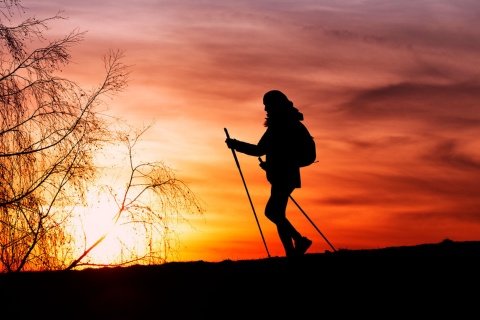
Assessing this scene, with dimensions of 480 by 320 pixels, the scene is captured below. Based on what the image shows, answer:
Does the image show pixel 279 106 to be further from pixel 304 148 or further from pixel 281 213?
pixel 281 213

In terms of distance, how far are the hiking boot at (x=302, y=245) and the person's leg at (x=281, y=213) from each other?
0.08 metres

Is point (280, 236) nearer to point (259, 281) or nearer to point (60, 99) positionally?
point (259, 281)

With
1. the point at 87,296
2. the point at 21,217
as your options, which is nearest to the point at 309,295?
the point at 87,296

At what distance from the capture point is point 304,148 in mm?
10367

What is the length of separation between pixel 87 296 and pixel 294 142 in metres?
3.79

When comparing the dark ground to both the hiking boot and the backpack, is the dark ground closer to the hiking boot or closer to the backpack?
the hiking boot

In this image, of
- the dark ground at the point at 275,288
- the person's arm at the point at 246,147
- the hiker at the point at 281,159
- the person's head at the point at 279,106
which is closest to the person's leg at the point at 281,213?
the hiker at the point at 281,159

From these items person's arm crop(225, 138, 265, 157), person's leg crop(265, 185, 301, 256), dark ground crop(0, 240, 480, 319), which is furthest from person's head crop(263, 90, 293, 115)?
dark ground crop(0, 240, 480, 319)

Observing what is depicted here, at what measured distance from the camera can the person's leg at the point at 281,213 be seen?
34.1ft

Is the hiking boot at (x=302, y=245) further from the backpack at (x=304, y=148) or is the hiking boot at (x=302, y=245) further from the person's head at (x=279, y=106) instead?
the person's head at (x=279, y=106)

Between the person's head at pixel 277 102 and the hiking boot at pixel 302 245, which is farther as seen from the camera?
the hiking boot at pixel 302 245

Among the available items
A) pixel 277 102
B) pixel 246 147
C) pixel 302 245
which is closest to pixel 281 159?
pixel 246 147

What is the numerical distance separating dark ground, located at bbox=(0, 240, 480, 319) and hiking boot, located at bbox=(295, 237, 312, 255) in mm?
164

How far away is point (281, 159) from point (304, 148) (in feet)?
1.25
